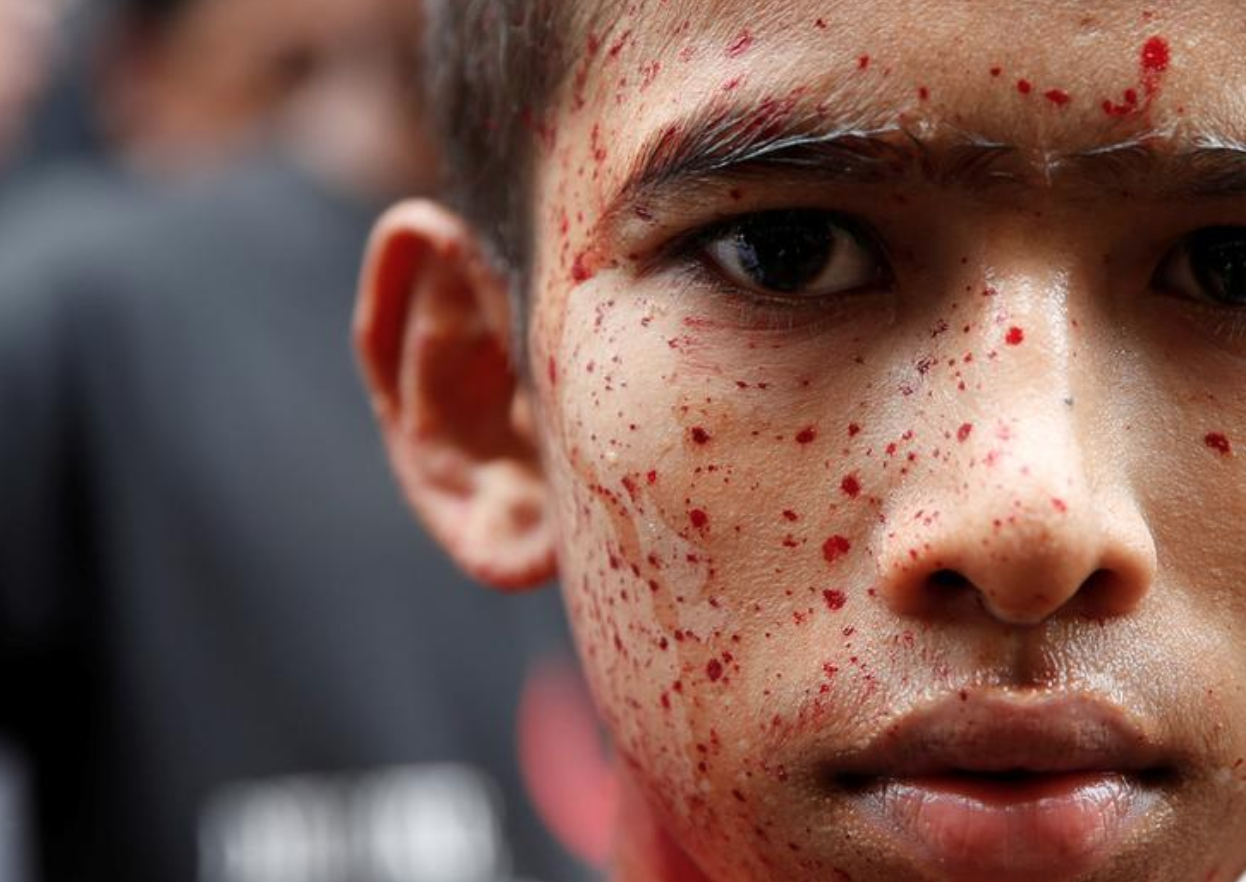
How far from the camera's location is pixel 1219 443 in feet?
4.65

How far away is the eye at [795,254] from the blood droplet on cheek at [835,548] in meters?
0.17

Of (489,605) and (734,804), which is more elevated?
(489,605)

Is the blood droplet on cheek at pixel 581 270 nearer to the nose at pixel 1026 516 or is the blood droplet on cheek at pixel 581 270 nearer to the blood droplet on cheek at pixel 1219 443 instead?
the nose at pixel 1026 516

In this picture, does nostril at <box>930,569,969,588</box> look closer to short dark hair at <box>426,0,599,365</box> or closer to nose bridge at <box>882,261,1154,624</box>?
nose bridge at <box>882,261,1154,624</box>

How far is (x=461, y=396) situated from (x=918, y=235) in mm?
567

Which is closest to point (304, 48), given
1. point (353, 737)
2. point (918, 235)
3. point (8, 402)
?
point (8, 402)

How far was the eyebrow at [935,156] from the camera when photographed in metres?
1.39

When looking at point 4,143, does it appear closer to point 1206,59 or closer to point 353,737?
point 353,737

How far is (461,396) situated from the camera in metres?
1.88

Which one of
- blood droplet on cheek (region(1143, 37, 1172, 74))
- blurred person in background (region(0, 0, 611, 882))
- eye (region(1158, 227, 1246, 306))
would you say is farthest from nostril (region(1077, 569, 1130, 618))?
blurred person in background (region(0, 0, 611, 882))

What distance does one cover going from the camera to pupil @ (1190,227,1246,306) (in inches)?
56.5

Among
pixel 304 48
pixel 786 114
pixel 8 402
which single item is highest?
pixel 304 48

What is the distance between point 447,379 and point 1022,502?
70 centimetres

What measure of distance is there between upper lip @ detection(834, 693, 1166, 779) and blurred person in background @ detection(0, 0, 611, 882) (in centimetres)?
177
